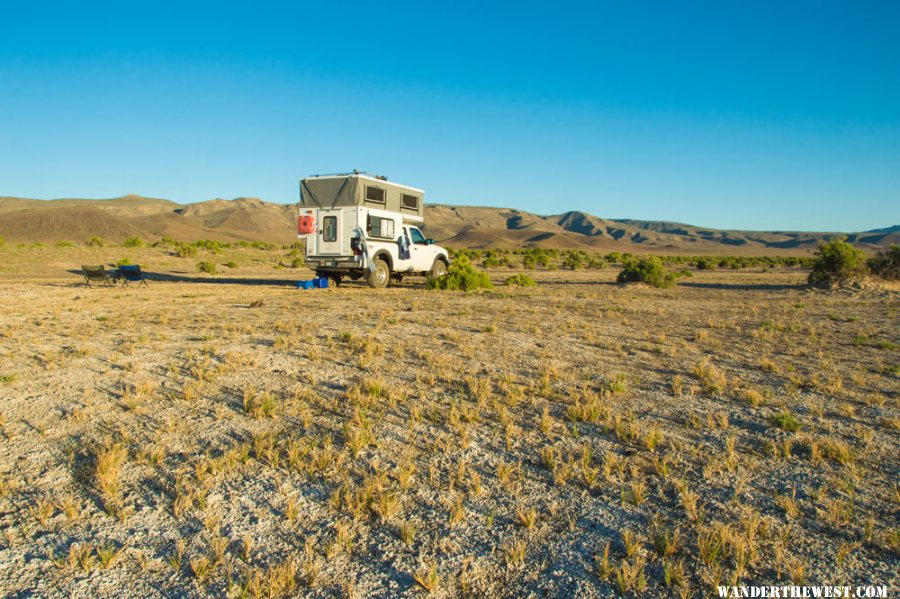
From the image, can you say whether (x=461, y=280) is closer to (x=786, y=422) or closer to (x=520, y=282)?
(x=520, y=282)

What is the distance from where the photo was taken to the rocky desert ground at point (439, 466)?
2959 millimetres

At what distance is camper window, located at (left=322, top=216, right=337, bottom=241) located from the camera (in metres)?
17.3

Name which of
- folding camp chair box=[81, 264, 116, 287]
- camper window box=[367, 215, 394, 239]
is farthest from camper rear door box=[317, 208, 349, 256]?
folding camp chair box=[81, 264, 116, 287]

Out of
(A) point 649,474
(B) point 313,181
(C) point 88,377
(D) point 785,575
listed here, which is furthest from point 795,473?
(B) point 313,181

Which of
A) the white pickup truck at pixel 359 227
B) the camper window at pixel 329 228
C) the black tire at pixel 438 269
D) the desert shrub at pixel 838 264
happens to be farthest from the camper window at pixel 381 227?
the desert shrub at pixel 838 264

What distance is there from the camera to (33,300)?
582 inches

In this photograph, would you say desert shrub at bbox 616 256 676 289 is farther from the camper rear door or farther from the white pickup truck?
the camper rear door

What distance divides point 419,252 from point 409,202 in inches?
79.1

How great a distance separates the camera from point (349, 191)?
1672 centimetres

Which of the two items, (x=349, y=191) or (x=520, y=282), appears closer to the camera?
(x=349, y=191)

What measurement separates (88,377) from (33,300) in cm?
1098

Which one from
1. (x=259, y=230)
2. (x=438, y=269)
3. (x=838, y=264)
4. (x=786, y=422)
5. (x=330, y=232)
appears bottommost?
(x=786, y=422)

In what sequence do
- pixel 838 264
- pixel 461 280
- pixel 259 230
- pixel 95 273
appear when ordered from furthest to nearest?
1. pixel 259 230
2. pixel 838 264
3. pixel 461 280
4. pixel 95 273

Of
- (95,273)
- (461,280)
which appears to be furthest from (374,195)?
(95,273)
